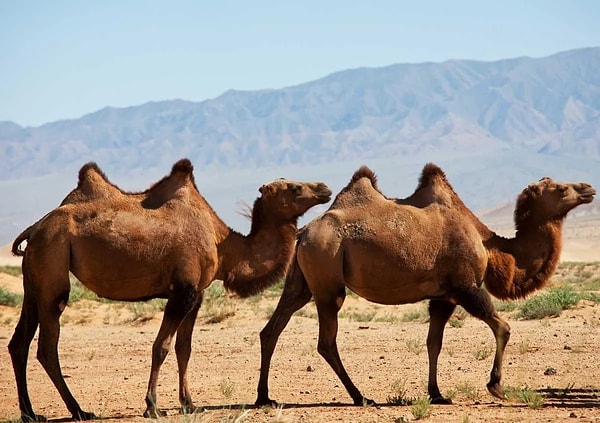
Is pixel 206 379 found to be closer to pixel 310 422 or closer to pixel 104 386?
pixel 104 386

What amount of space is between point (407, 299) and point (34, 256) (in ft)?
12.3

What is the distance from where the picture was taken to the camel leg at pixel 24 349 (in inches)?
402

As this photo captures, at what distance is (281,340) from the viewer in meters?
16.2

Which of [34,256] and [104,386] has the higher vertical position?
[34,256]

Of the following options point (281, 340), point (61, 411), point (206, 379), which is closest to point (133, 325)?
point (281, 340)

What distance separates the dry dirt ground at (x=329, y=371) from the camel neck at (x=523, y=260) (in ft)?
3.54

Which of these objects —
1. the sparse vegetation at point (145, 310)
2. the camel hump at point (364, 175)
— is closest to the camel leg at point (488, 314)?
the camel hump at point (364, 175)

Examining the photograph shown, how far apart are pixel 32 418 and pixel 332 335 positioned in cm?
303

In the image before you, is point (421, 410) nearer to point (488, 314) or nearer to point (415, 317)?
point (488, 314)

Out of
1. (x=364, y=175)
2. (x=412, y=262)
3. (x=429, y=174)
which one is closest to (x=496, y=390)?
(x=412, y=262)

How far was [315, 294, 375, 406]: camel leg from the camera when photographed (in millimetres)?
10586

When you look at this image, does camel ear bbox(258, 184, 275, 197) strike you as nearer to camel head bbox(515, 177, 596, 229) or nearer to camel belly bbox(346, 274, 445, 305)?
camel belly bbox(346, 274, 445, 305)

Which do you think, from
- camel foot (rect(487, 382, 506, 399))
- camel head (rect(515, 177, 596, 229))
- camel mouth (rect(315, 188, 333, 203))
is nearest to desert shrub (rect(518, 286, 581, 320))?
camel head (rect(515, 177, 596, 229))

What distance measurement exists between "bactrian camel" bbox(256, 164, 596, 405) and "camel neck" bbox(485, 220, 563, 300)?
11 mm
